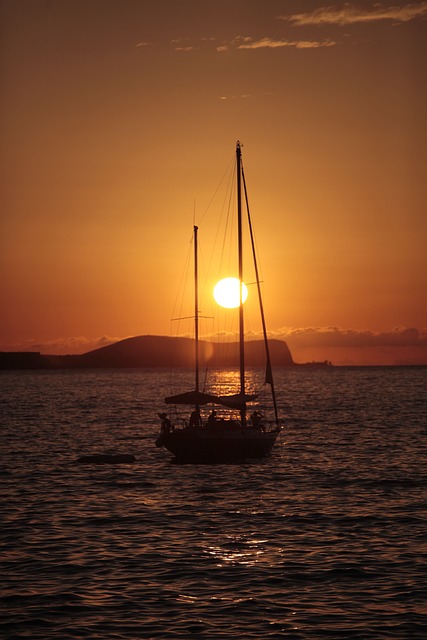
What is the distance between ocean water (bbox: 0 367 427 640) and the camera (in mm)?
20703

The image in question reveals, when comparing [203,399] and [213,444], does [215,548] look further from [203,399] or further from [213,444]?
[203,399]

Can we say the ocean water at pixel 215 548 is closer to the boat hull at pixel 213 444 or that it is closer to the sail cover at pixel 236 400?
the boat hull at pixel 213 444

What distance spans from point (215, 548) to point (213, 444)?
2234 centimetres

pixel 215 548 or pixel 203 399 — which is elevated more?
pixel 203 399

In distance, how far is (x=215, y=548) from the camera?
93.1 feet

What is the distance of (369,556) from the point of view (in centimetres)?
2703

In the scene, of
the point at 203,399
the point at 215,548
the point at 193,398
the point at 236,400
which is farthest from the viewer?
the point at 193,398

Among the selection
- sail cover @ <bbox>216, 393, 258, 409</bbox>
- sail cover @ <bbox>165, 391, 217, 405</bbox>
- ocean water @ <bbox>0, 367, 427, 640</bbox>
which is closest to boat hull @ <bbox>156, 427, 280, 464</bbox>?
ocean water @ <bbox>0, 367, 427, 640</bbox>

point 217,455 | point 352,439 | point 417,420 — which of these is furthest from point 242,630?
point 417,420

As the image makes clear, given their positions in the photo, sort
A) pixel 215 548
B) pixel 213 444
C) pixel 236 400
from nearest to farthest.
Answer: pixel 215 548
pixel 213 444
pixel 236 400

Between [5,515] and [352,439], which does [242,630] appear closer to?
[5,515]

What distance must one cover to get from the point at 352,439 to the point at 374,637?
52305mm

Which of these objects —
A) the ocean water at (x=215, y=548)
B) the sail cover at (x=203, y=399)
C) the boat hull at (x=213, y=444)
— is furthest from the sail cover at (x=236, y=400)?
the ocean water at (x=215, y=548)

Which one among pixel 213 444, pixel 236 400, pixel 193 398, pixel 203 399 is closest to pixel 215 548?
pixel 213 444
